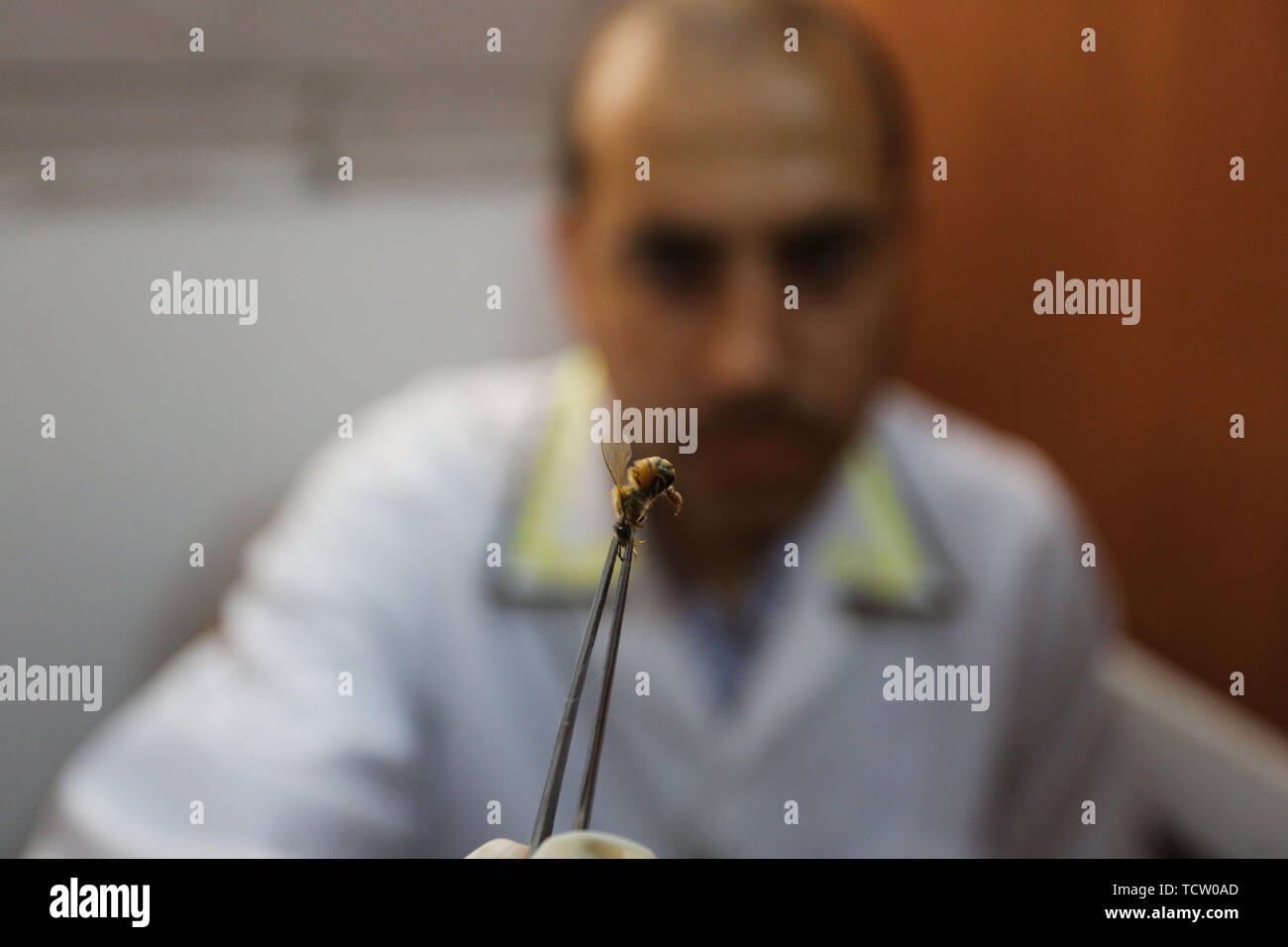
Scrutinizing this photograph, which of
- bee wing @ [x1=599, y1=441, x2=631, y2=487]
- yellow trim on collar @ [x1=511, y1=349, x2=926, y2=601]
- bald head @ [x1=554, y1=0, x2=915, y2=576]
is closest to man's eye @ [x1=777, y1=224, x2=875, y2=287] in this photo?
bald head @ [x1=554, y1=0, x2=915, y2=576]

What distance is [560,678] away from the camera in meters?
0.56

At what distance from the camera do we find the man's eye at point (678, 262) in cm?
52

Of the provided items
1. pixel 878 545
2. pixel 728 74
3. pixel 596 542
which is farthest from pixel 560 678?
pixel 728 74

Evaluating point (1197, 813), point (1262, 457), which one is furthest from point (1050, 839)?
point (1262, 457)

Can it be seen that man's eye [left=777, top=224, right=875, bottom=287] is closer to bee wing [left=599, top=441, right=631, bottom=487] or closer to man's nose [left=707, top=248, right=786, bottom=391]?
man's nose [left=707, top=248, right=786, bottom=391]

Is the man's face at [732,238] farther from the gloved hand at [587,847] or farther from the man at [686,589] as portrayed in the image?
the gloved hand at [587,847]

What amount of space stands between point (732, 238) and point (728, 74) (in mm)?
93

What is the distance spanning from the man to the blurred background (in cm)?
3

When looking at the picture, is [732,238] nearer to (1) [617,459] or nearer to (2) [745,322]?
(2) [745,322]

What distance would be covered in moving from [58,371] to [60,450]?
0.14 feet

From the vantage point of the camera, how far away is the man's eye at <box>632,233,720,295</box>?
52 cm

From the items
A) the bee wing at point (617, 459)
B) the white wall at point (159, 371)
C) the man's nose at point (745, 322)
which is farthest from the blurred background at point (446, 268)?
the bee wing at point (617, 459)

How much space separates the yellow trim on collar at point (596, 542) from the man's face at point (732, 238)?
1.4 inches
